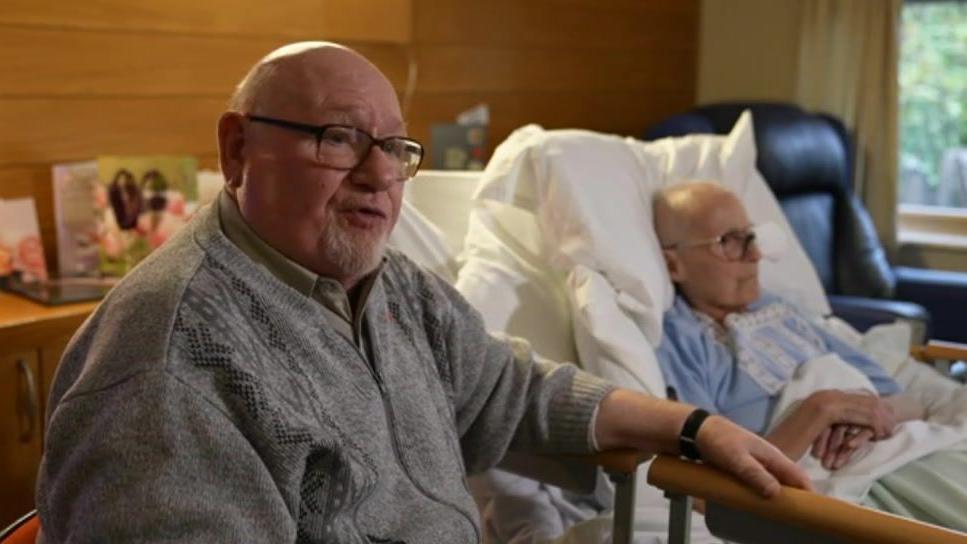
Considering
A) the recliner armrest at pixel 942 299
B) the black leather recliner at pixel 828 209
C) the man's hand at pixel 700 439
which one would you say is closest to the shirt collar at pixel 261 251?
the man's hand at pixel 700 439

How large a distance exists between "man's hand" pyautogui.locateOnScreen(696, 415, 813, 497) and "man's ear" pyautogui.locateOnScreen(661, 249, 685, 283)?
2.31ft

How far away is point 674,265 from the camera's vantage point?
2092mm

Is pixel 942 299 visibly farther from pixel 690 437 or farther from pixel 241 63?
pixel 241 63

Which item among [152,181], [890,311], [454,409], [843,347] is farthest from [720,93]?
[454,409]

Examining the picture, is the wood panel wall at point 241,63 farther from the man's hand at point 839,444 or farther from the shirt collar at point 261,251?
the man's hand at point 839,444

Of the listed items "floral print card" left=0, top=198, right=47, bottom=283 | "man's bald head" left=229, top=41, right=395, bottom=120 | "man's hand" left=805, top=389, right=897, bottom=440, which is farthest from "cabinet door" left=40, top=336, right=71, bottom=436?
"man's hand" left=805, top=389, right=897, bottom=440

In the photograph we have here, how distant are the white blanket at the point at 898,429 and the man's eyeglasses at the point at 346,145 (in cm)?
87

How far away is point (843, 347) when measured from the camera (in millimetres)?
2156

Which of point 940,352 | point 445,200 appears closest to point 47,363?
point 445,200

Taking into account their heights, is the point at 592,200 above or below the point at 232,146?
below

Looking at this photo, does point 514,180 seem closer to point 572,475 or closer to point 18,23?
point 572,475

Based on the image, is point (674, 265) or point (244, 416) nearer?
point (244, 416)

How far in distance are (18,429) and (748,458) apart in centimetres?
121

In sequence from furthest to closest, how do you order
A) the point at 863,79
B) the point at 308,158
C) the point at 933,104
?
the point at 933,104 < the point at 863,79 < the point at 308,158
